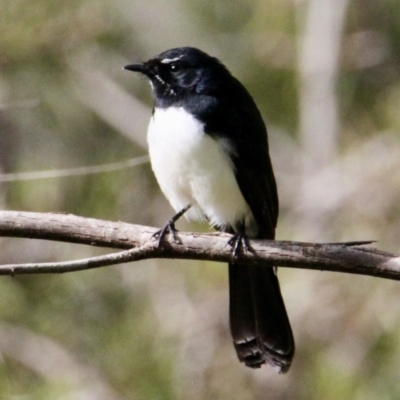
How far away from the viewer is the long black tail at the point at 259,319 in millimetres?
4031

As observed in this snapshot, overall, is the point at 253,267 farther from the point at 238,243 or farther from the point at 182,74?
the point at 182,74

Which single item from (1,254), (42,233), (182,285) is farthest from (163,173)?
(1,254)

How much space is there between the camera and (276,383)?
14.7ft

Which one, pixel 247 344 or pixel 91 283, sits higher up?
pixel 91 283

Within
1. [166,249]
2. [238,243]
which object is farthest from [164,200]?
[166,249]

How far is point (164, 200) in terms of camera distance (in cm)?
553

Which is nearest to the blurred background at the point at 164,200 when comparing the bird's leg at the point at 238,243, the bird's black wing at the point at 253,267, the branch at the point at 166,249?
the bird's black wing at the point at 253,267

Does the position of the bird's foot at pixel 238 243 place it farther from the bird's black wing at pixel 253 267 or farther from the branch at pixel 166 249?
the bird's black wing at pixel 253 267

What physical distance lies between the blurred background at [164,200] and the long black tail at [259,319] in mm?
328

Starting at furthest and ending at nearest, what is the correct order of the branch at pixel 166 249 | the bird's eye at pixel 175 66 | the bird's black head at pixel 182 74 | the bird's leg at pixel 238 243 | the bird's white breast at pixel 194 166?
1. the bird's eye at pixel 175 66
2. the bird's black head at pixel 182 74
3. the bird's white breast at pixel 194 166
4. the bird's leg at pixel 238 243
5. the branch at pixel 166 249

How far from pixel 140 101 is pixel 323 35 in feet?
3.89

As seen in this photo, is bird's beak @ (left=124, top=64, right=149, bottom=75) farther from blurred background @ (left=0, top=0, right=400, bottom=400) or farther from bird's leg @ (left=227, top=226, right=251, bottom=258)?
bird's leg @ (left=227, top=226, right=251, bottom=258)

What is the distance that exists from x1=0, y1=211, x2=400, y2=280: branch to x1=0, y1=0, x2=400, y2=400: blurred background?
532 mm

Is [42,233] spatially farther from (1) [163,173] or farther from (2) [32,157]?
(2) [32,157]
